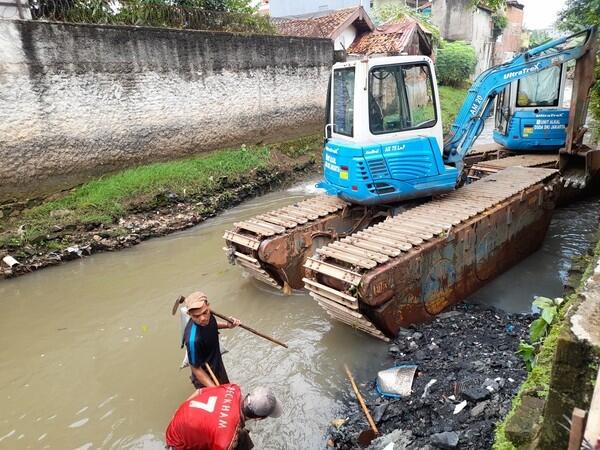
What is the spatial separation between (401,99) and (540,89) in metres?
4.47

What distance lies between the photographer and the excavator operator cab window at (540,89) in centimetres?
841

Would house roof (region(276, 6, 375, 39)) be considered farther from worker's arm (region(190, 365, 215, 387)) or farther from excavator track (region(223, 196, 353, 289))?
worker's arm (region(190, 365, 215, 387))

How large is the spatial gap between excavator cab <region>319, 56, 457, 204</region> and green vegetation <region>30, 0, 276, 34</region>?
645 centimetres

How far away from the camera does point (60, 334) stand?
5598 millimetres

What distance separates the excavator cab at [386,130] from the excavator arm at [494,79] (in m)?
0.75

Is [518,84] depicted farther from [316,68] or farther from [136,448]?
[136,448]

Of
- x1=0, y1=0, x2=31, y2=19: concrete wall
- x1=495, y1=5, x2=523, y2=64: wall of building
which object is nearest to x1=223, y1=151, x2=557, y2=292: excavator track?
x1=0, y1=0, x2=31, y2=19: concrete wall

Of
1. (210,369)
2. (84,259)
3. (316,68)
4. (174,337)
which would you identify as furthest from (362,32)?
(210,369)

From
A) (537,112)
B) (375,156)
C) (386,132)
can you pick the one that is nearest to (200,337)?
(375,156)

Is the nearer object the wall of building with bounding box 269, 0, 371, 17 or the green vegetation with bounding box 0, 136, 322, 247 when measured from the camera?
the green vegetation with bounding box 0, 136, 322, 247

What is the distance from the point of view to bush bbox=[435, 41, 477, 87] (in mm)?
22156

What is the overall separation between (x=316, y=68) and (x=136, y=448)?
39.5 feet

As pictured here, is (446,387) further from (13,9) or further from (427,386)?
(13,9)

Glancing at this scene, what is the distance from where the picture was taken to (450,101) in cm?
1958
